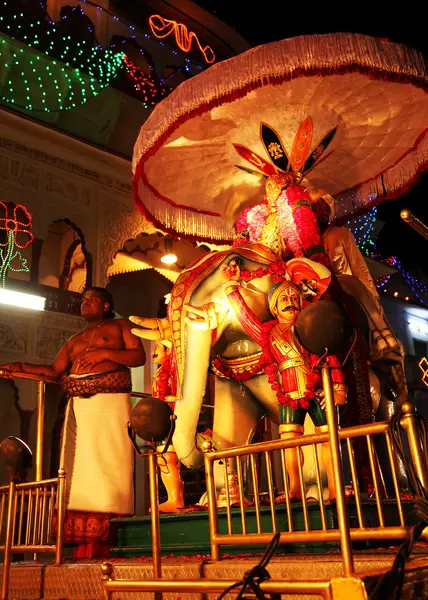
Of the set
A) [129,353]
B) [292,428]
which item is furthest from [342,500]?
[129,353]

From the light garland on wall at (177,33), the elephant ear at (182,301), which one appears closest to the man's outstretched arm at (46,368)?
the elephant ear at (182,301)

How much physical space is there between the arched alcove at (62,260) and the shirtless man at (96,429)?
4.76 metres

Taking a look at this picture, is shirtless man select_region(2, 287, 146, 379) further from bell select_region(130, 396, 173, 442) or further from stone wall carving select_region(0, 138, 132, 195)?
stone wall carving select_region(0, 138, 132, 195)

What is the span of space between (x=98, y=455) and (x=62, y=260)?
5.61 m

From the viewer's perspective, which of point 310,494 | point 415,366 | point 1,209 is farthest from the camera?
point 415,366

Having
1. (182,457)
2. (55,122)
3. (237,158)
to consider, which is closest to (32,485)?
(182,457)

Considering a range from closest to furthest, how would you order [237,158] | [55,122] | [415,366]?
[237,158], [55,122], [415,366]

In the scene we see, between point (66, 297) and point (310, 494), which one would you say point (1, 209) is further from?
point (310, 494)

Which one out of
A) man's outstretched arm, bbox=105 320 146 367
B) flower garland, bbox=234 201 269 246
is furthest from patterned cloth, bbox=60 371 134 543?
flower garland, bbox=234 201 269 246

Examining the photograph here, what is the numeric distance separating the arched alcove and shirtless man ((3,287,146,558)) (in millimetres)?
4755

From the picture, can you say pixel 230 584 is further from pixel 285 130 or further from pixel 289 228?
pixel 285 130

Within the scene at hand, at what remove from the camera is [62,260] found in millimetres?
9438

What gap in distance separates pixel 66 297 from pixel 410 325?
28.2ft

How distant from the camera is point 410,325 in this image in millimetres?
13594
